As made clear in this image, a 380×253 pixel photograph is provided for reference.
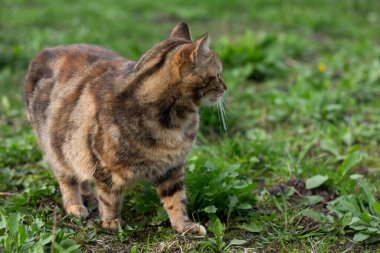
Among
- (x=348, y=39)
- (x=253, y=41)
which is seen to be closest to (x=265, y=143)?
(x=253, y=41)

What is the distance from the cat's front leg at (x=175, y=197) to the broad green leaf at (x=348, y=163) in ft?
3.95

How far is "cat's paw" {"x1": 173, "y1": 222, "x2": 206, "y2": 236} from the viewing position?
3.41 metres

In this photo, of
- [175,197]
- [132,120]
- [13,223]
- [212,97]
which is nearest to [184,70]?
[212,97]

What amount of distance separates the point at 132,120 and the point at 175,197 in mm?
599

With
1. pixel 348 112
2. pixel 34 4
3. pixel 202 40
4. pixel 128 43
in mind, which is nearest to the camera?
pixel 202 40

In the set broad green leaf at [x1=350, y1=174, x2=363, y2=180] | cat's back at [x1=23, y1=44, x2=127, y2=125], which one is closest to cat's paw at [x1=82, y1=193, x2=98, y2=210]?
cat's back at [x1=23, y1=44, x2=127, y2=125]

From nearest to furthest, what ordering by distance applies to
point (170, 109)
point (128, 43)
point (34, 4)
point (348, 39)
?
1. point (170, 109)
2. point (128, 43)
3. point (348, 39)
4. point (34, 4)

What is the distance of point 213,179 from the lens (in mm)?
3654

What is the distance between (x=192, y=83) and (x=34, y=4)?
652cm

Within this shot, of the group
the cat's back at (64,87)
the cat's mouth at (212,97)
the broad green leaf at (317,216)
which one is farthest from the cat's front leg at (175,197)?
the broad green leaf at (317,216)

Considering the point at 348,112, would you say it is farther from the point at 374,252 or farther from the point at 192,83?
the point at 192,83

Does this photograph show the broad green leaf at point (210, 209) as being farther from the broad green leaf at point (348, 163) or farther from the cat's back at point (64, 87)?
the broad green leaf at point (348, 163)

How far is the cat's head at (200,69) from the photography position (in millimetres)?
3076

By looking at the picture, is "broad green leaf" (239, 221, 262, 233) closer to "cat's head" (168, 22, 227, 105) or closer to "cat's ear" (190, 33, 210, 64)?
"cat's head" (168, 22, 227, 105)
